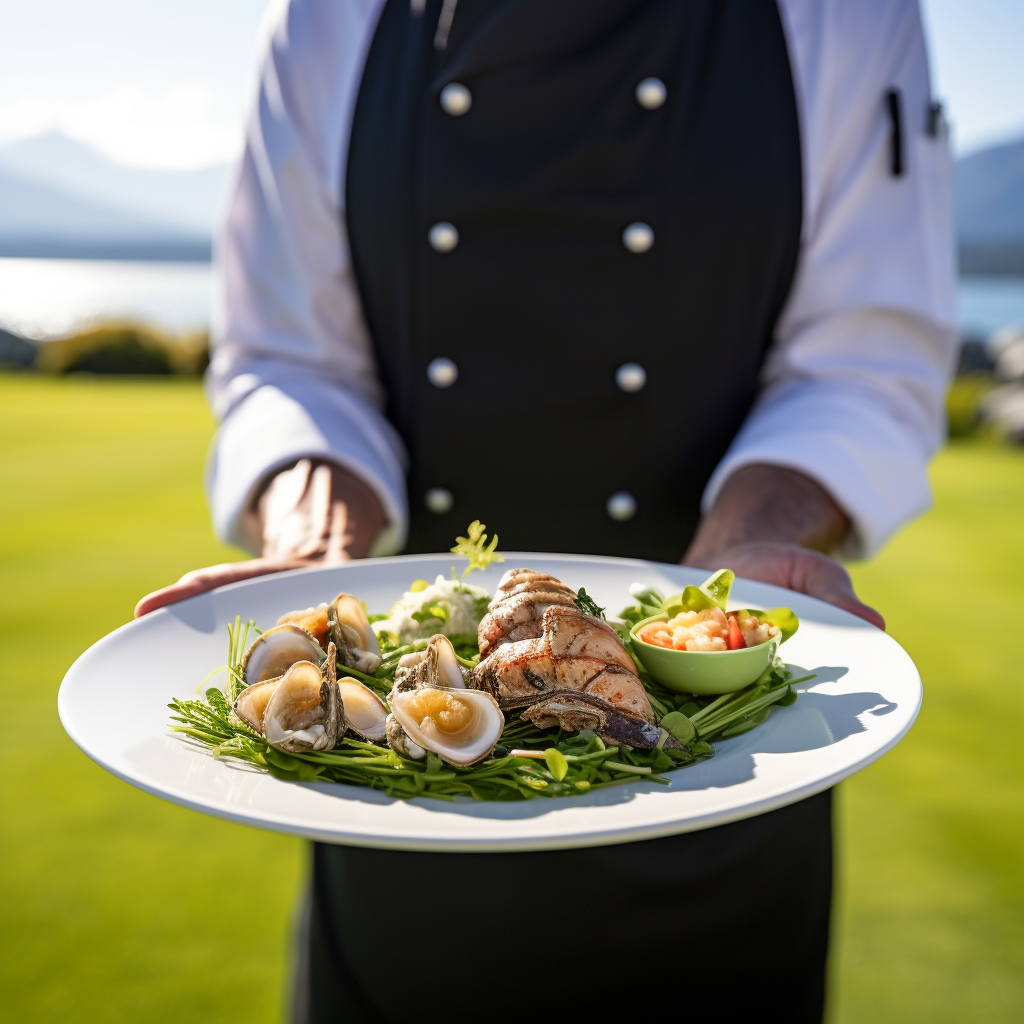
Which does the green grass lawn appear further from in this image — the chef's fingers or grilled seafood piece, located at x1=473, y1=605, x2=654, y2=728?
grilled seafood piece, located at x1=473, y1=605, x2=654, y2=728

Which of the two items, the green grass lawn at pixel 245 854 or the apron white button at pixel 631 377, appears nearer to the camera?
the apron white button at pixel 631 377

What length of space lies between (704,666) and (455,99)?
1404 mm

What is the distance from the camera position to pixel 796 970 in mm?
2047

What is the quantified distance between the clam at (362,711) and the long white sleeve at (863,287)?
98 centimetres

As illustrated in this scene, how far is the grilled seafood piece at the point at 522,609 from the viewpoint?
1.39 meters

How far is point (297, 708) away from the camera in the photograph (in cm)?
116

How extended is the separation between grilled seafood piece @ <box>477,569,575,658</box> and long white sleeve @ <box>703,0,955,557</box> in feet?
2.16

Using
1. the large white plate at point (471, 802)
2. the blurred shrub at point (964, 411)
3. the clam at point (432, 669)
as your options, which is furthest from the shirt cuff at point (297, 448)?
the blurred shrub at point (964, 411)

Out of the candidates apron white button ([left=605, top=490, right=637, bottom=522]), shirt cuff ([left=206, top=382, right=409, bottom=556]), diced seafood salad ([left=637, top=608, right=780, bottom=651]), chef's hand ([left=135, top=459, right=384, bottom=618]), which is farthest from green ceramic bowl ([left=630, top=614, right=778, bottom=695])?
shirt cuff ([left=206, top=382, right=409, bottom=556])

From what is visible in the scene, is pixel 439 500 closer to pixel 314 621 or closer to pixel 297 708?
pixel 314 621

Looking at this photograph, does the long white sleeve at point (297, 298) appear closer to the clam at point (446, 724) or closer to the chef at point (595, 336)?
the chef at point (595, 336)

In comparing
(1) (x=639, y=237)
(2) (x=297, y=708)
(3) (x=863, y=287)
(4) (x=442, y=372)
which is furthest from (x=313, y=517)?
(3) (x=863, y=287)

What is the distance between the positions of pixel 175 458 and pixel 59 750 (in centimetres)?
510

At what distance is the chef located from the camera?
1.91 m
